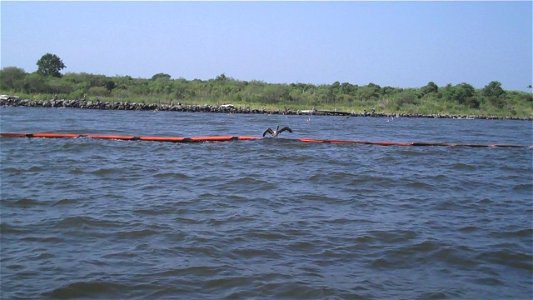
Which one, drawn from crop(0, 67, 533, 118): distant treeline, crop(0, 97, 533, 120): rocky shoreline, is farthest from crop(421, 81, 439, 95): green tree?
crop(0, 97, 533, 120): rocky shoreline

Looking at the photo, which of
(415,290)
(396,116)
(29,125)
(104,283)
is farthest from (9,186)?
(396,116)

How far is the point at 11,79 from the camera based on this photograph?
151 feet

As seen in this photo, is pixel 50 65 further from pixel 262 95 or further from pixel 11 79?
pixel 262 95

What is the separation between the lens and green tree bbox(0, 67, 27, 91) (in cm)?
4569

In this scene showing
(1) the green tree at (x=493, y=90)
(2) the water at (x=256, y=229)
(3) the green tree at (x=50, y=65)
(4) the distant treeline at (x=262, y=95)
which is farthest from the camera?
(1) the green tree at (x=493, y=90)

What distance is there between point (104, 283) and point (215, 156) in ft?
29.9

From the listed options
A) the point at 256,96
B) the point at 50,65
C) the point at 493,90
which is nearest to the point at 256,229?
the point at 256,96

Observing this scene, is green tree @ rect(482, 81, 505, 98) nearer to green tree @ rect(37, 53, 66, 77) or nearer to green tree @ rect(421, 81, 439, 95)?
green tree @ rect(421, 81, 439, 95)

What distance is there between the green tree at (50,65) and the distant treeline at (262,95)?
1.04 metres

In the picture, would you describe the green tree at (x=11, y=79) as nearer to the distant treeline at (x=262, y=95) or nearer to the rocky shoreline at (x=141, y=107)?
the distant treeline at (x=262, y=95)

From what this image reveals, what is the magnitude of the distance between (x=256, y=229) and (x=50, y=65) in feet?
195

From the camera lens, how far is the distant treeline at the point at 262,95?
153ft

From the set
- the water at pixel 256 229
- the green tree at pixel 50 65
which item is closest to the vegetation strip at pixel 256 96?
the green tree at pixel 50 65

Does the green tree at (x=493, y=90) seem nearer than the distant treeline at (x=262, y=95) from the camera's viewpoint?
No
